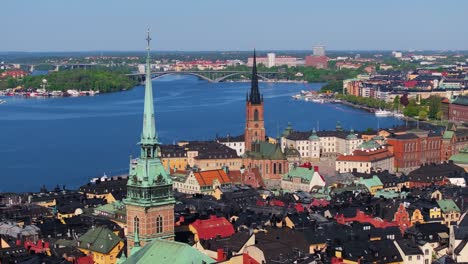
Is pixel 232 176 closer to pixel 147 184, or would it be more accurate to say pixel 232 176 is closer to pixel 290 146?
pixel 290 146

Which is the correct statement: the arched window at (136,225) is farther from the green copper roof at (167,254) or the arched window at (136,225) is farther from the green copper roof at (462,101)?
the green copper roof at (462,101)

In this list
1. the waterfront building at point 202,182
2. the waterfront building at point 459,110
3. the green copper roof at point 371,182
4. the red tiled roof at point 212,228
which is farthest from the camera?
the waterfront building at point 459,110

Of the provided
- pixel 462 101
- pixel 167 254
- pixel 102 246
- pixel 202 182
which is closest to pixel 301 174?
pixel 202 182

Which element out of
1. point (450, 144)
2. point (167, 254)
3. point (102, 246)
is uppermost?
point (167, 254)

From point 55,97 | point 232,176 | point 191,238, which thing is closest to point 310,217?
point 191,238

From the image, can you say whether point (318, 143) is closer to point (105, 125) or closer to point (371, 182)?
point (371, 182)

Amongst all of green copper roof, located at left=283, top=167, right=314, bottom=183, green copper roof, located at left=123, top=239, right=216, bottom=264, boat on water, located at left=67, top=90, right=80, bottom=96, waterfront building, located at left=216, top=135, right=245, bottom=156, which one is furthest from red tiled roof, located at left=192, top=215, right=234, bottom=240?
boat on water, located at left=67, top=90, right=80, bottom=96

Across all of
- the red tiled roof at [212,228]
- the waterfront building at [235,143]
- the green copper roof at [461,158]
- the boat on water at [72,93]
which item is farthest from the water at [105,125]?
the red tiled roof at [212,228]
